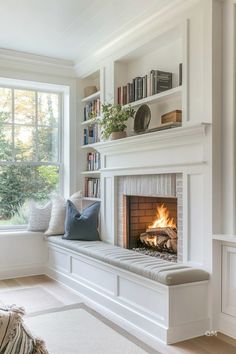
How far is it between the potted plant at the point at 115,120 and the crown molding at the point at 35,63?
1303mm

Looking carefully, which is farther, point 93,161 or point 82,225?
point 93,161

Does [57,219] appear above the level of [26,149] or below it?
below

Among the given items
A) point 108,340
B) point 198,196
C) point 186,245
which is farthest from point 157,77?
point 108,340

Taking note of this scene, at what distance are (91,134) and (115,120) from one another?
1.09 metres

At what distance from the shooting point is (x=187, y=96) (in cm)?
327

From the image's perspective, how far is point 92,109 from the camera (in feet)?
16.9

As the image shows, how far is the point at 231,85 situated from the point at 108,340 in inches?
86.9

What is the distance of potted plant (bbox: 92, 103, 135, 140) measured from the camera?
4.13 meters

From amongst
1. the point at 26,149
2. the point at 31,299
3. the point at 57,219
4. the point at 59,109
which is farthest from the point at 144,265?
the point at 59,109

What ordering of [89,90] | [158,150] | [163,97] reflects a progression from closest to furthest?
[158,150] → [163,97] → [89,90]

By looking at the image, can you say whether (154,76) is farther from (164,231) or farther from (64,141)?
(64,141)

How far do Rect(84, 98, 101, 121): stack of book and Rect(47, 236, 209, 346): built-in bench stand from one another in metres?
1.88

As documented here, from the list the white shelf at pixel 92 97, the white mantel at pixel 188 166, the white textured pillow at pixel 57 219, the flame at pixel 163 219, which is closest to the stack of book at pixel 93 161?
the white textured pillow at pixel 57 219

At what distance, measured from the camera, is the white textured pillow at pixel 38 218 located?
502 cm
